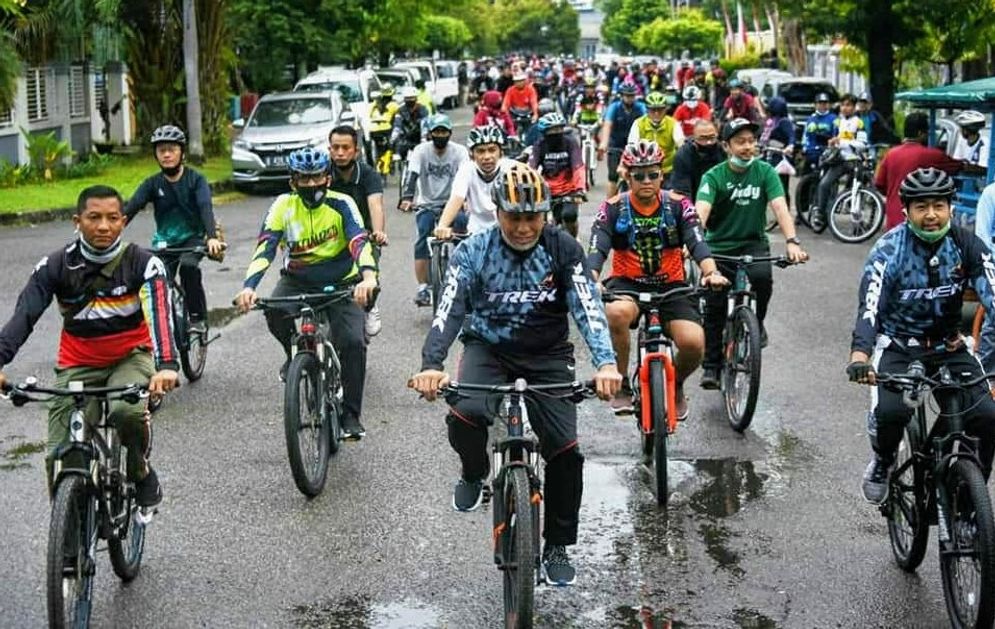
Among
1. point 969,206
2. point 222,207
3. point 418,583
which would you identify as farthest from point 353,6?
point 418,583

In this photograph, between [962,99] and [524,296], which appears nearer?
[524,296]

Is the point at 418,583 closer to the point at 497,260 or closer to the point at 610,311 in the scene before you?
the point at 497,260

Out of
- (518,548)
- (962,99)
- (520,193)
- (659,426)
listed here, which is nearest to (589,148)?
(962,99)

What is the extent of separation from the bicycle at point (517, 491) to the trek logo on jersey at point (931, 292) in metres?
1.63

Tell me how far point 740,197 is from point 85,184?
1789cm

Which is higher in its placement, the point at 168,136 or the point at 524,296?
the point at 168,136

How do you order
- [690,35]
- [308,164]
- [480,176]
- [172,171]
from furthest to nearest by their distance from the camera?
1. [690,35]
2. [480,176]
3. [172,171]
4. [308,164]

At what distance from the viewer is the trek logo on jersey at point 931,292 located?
6781 mm

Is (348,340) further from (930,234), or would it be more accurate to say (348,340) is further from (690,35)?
A: (690,35)

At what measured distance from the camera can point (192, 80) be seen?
94.6ft

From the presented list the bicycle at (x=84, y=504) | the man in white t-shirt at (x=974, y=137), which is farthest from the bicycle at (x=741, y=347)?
the man in white t-shirt at (x=974, y=137)

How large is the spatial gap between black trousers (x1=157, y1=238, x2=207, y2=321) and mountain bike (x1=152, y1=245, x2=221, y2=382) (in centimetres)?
4

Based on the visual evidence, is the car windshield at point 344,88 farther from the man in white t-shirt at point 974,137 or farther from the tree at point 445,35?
the tree at point 445,35

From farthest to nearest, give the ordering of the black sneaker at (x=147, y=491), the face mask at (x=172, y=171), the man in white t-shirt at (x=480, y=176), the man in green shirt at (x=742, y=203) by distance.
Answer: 1. the man in white t-shirt at (x=480, y=176)
2. the face mask at (x=172, y=171)
3. the man in green shirt at (x=742, y=203)
4. the black sneaker at (x=147, y=491)
